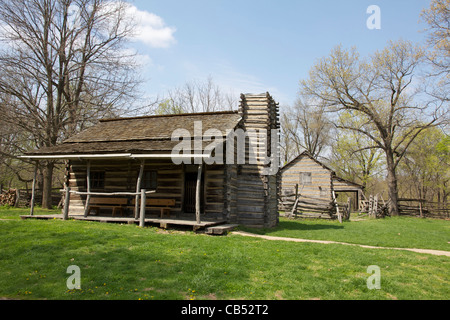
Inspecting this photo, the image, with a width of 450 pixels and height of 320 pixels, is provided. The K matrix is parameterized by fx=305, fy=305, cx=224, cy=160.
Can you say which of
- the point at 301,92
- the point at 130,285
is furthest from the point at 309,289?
the point at 301,92

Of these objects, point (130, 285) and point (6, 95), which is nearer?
point (130, 285)

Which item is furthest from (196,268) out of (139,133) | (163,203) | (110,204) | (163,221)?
(139,133)

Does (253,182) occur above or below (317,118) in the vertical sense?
below

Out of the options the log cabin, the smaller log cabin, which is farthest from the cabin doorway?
the smaller log cabin

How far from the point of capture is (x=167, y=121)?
17688 mm

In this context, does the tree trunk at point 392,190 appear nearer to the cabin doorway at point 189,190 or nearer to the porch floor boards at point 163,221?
the porch floor boards at point 163,221

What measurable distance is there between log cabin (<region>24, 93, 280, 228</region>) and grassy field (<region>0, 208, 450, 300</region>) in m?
3.55

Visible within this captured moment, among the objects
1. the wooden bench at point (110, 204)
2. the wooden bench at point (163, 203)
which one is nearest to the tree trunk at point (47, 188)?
the wooden bench at point (110, 204)

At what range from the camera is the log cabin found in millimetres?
13484

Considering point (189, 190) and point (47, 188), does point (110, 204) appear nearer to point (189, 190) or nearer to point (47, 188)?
point (189, 190)

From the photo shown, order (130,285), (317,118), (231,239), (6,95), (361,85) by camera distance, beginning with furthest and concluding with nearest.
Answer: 1. (317,118)
2. (361,85)
3. (6,95)
4. (231,239)
5. (130,285)
